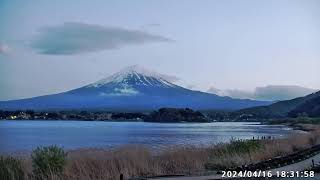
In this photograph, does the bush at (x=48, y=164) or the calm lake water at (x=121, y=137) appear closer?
the bush at (x=48, y=164)

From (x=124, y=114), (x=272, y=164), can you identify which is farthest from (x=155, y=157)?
(x=124, y=114)

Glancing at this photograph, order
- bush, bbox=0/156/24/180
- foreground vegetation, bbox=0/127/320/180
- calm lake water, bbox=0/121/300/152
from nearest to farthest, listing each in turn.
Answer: bush, bbox=0/156/24/180, foreground vegetation, bbox=0/127/320/180, calm lake water, bbox=0/121/300/152

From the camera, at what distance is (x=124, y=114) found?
188500 millimetres

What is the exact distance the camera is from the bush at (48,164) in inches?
490

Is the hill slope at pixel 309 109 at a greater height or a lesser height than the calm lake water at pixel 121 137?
greater

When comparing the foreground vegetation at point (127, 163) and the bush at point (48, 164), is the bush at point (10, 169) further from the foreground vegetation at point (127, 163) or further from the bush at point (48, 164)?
the bush at point (48, 164)

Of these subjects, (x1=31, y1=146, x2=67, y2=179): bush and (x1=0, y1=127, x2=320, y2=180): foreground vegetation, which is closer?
(x1=31, y1=146, x2=67, y2=179): bush

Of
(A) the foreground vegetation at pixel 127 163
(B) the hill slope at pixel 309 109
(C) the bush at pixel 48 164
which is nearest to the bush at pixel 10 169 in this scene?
(A) the foreground vegetation at pixel 127 163

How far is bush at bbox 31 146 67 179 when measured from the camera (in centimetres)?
1245

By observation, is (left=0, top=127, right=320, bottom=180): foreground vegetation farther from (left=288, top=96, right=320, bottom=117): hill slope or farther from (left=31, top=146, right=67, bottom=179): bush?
(left=288, top=96, right=320, bottom=117): hill slope

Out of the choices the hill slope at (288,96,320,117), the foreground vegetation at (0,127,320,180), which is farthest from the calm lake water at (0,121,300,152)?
the hill slope at (288,96,320,117)

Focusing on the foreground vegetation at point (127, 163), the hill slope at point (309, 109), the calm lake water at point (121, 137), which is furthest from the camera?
the hill slope at point (309, 109)

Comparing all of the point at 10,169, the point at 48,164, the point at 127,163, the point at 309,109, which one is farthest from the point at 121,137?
the point at 309,109

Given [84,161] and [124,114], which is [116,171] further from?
[124,114]
